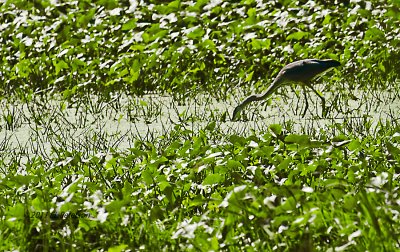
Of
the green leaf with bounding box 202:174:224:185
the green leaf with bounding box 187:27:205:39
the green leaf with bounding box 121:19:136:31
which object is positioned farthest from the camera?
the green leaf with bounding box 121:19:136:31

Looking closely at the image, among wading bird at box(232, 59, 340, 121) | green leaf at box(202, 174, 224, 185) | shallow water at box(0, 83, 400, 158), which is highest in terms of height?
green leaf at box(202, 174, 224, 185)

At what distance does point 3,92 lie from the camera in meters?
7.90

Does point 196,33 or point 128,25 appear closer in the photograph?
point 196,33

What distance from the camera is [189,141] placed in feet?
12.8

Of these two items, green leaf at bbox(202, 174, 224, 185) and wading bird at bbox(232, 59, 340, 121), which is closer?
green leaf at bbox(202, 174, 224, 185)

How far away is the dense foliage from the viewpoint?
9.30 ft

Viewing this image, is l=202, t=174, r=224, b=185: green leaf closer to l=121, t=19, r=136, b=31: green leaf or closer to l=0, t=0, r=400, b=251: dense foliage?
l=0, t=0, r=400, b=251: dense foliage

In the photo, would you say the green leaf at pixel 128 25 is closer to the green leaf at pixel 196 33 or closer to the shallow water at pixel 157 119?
the green leaf at pixel 196 33

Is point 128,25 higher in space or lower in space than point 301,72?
lower

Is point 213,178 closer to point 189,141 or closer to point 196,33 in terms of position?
point 189,141

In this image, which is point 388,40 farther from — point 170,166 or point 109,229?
point 109,229

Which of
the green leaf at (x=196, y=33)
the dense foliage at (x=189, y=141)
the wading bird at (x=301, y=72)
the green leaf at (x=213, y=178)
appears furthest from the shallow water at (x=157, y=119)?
the green leaf at (x=213, y=178)

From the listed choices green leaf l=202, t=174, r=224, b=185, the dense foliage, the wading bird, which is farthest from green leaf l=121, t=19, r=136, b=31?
green leaf l=202, t=174, r=224, b=185

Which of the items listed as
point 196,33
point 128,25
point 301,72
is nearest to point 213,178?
point 301,72
